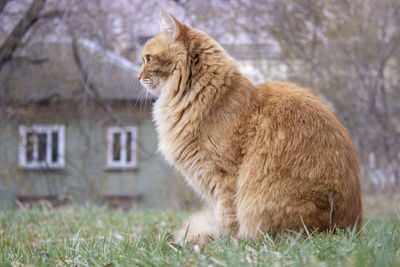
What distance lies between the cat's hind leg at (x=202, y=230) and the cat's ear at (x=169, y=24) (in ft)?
4.97

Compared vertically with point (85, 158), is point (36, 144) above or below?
above

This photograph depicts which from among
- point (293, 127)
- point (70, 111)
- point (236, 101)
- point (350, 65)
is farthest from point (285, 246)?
point (70, 111)

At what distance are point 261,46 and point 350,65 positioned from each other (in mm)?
2355

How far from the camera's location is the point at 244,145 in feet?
9.45

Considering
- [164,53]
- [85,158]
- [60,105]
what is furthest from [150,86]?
[85,158]

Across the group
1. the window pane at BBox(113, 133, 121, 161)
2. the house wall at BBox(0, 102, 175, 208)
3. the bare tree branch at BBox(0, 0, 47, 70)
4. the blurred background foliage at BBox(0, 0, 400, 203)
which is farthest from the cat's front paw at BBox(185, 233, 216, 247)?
the window pane at BBox(113, 133, 121, 161)

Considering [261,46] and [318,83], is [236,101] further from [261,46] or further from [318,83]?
[318,83]

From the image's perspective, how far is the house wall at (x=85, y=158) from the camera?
9.11 metres

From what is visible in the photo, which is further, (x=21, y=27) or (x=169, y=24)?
(x=21, y=27)

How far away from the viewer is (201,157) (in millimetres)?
2936

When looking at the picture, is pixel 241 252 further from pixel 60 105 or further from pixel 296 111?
pixel 60 105

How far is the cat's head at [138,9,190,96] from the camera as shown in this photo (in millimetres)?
3242

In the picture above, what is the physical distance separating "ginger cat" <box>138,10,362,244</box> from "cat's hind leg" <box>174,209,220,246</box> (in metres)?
0.01

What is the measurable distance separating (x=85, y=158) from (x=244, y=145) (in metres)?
8.09
